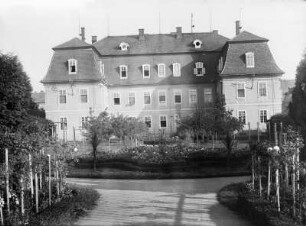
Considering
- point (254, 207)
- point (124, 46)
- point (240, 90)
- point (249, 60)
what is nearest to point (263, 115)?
point (240, 90)

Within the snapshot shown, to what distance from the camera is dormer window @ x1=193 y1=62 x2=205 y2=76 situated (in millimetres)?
39941

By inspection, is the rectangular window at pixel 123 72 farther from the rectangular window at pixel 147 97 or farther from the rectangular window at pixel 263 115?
the rectangular window at pixel 263 115

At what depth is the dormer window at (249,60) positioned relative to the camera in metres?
35.6

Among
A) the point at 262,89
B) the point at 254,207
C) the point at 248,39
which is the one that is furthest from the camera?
the point at 262,89

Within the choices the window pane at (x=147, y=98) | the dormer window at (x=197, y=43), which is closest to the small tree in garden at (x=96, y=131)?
the window pane at (x=147, y=98)

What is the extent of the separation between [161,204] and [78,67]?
976 inches

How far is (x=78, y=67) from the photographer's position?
3628cm

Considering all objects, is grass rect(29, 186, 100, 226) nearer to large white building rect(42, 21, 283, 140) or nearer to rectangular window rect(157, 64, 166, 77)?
large white building rect(42, 21, 283, 140)

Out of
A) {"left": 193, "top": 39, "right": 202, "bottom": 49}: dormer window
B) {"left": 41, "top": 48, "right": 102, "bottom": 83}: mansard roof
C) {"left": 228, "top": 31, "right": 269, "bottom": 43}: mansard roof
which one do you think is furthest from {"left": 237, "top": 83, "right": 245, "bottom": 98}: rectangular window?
{"left": 41, "top": 48, "right": 102, "bottom": 83}: mansard roof

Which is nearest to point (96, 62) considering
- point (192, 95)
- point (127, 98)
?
point (127, 98)

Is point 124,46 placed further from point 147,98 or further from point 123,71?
point 147,98

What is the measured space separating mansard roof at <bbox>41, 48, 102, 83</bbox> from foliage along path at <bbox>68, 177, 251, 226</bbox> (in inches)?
722

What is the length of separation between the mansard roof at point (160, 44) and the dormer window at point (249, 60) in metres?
4.21

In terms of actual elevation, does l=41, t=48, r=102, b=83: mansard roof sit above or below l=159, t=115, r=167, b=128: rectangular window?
above
